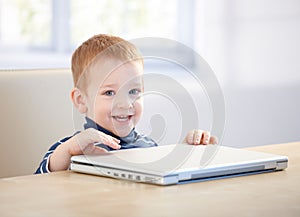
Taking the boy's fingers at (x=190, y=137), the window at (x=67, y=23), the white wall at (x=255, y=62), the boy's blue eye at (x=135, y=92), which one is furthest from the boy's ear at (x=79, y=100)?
the white wall at (x=255, y=62)

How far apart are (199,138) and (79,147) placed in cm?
30

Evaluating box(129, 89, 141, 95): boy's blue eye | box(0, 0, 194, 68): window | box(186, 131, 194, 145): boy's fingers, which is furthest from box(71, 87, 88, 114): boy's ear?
box(0, 0, 194, 68): window

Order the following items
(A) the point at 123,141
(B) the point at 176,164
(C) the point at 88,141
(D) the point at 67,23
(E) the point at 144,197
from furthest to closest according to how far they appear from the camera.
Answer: (D) the point at 67,23
(A) the point at 123,141
(C) the point at 88,141
(B) the point at 176,164
(E) the point at 144,197

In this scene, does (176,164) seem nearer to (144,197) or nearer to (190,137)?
(144,197)

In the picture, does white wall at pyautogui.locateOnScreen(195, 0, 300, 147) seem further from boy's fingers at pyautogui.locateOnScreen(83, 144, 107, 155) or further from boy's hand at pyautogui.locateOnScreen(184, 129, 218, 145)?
boy's fingers at pyautogui.locateOnScreen(83, 144, 107, 155)

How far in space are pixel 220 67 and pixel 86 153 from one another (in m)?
1.81

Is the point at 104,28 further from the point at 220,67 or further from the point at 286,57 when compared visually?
the point at 286,57

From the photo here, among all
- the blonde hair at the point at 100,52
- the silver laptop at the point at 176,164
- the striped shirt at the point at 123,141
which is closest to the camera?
the silver laptop at the point at 176,164

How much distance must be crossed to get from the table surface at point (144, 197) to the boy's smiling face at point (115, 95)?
1.00ft

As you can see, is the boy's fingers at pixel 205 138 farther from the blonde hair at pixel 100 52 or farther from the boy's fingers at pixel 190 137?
the blonde hair at pixel 100 52

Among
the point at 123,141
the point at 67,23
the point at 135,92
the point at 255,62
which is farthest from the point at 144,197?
the point at 255,62

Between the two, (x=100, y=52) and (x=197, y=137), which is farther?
(x=100, y=52)

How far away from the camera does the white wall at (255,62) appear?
3064mm

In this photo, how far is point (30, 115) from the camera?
175 cm
